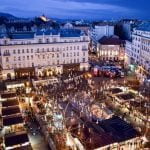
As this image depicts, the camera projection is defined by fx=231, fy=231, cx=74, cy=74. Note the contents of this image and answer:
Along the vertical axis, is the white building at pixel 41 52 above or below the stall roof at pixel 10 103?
above

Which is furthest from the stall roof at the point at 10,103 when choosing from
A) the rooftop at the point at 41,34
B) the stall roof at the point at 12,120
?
the rooftop at the point at 41,34

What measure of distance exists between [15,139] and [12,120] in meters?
4.87

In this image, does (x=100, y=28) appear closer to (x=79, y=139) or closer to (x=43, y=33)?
(x=43, y=33)

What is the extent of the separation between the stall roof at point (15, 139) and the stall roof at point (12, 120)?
2891mm

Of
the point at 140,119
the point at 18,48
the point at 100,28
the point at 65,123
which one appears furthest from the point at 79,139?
the point at 100,28

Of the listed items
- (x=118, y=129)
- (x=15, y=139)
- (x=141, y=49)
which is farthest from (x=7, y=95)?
(x=141, y=49)

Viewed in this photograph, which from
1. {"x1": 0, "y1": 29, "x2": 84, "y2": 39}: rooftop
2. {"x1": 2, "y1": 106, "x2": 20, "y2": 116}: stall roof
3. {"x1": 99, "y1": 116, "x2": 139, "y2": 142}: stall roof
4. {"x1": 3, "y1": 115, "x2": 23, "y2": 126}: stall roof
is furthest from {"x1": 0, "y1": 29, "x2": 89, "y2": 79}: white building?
{"x1": 99, "y1": 116, "x2": 139, "y2": 142}: stall roof

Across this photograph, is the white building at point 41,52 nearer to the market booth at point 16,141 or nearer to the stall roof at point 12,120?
the stall roof at point 12,120

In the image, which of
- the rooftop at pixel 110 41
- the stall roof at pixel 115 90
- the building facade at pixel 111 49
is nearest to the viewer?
the stall roof at pixel 115 90

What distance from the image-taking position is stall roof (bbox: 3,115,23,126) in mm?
29484

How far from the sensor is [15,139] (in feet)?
84.3

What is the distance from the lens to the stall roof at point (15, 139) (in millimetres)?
25031

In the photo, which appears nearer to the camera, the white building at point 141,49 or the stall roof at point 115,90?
the stall roof at point 115,90

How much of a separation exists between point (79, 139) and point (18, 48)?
3149cm
